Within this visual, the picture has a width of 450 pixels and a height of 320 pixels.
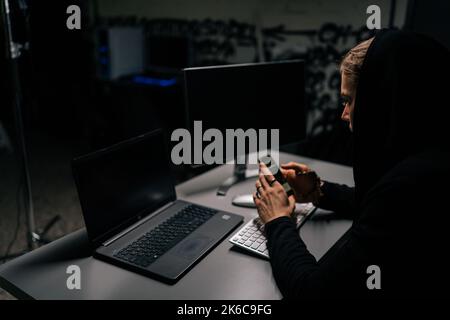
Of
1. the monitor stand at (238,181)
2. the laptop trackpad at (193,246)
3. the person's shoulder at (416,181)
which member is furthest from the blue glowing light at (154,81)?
the person's shoulder at (416,181)

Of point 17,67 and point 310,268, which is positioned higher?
point 17,67

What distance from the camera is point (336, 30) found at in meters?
3.12

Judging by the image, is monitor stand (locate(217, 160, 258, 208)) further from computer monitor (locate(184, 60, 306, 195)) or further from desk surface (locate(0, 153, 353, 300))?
desk surface (locate(0, 153, 353, 300))

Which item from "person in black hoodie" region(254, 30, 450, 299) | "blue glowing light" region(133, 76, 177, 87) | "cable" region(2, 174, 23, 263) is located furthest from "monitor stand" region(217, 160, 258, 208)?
"blue glowing light" region(133, 76, 177, 87)

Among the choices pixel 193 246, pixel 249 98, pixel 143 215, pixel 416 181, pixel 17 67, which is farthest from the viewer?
pixel 17 67

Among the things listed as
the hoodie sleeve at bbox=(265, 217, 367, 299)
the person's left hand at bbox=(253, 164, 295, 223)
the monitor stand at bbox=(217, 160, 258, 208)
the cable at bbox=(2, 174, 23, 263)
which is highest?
the person's left hand at bbox=(253, 164, 295, 223)

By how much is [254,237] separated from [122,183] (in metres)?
0.43

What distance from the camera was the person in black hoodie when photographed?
875mm

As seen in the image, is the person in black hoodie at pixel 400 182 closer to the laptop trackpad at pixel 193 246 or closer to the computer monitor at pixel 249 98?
the laptop trackpad at pixel 193 246

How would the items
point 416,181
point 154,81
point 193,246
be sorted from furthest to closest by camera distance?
1. point 154,81
2. point 193,246
3. point 416,181

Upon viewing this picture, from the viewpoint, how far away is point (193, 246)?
1.21 meters

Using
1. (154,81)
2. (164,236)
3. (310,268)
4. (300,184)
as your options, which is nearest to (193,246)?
(164,236)

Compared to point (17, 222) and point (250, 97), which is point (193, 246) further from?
point (17, 222)
